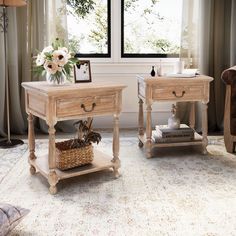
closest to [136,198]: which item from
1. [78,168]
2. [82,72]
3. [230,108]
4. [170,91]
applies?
[78,168]

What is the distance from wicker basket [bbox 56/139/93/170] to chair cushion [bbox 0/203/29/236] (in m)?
0.69

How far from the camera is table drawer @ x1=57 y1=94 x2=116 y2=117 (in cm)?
249

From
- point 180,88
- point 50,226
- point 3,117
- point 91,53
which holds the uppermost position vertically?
point 91,53

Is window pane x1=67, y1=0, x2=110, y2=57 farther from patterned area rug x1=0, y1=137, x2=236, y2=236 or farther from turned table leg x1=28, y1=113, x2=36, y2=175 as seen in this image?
turned table leg x1=28, y1=113, x2=36, y2=175

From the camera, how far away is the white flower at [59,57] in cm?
257

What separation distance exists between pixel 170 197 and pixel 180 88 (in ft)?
3.53

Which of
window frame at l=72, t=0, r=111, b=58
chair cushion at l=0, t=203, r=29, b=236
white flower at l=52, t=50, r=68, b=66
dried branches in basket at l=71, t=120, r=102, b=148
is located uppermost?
window frame at l=72, t=0, r=111, b=58

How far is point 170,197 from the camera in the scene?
250cm

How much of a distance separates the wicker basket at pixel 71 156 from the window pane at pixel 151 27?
1.85 metres

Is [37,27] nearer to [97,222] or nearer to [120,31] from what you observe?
[120,31]

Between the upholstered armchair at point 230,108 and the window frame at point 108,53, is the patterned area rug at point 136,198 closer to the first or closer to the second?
the upholstered armchair at point 230,108

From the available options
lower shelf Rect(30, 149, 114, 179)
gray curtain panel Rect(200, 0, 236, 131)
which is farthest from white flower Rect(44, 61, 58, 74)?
gray curtain panel Rect(200, 0, 236, 131)

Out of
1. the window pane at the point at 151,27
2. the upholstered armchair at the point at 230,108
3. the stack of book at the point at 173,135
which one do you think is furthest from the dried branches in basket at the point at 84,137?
the window pane at the point at 151,27

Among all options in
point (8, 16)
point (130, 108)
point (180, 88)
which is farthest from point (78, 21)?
point (180, 88)
